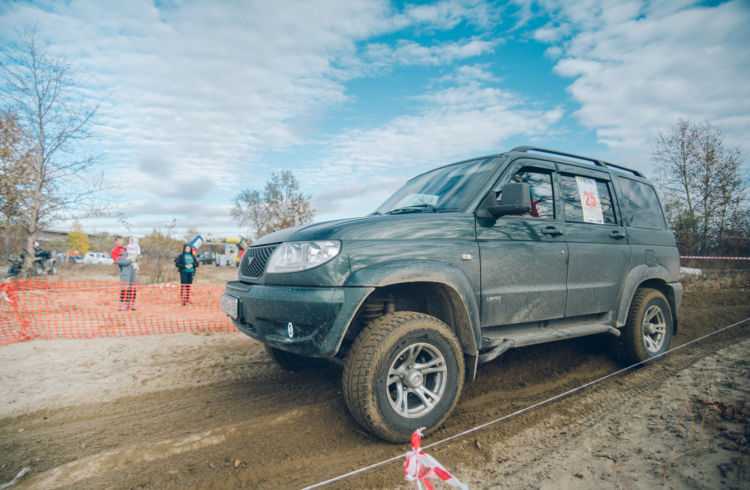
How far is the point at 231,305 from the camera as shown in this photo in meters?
2.84

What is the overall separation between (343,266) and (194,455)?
5.29 feet

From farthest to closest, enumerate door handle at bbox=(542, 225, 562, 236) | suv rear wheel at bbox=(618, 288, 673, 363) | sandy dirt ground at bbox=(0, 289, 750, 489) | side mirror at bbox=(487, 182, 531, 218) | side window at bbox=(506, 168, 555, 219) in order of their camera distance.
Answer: suv rear wheel at bbox=(618, 288, 673, 363), side window at bbox=(506, 168, 555, 219), door handle at bbox=(542, 225, 562, 236), side mirror at bbox=(487, 182, 531, 218), sandy dirt ground at bbox=(0, 289, 750, 489)

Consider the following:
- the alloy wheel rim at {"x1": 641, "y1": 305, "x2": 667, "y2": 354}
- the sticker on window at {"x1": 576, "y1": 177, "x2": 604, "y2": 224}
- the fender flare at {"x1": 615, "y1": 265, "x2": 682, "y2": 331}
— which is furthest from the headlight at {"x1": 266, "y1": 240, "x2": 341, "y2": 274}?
the alloy wheel rim at {"x1": 641, "y1": 305, "x2": 667, "y2": 354}

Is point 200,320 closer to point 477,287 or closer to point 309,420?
point 309,420

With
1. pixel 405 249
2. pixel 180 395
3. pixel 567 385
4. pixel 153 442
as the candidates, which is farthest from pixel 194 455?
pixel 567 385

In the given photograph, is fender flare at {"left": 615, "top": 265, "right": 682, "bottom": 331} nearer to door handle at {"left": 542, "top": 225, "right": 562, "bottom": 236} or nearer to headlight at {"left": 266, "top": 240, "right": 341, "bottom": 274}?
door handle at {"left": 542, "top": 225, "right": 562, "bottom": 236}

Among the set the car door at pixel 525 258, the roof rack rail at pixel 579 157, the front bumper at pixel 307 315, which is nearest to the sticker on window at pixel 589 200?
the roof rack rail at pixel 579 157

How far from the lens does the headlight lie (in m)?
2.27

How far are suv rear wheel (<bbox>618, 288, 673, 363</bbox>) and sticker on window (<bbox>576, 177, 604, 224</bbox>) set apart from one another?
107cm

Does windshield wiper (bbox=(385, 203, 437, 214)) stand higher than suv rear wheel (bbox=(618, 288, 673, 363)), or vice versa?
windshield wiper (bbox=(385, 203, 437, 214))

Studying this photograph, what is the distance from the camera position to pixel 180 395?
11.2 ft

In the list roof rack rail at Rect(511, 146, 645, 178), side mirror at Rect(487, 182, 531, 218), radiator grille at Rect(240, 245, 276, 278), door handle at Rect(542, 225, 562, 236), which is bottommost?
radiator grille at Rect(240, 245, 276, 278)

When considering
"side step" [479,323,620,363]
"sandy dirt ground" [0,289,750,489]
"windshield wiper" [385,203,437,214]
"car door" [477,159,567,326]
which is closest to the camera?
"sandy dirt ground" [0,289,750,489]

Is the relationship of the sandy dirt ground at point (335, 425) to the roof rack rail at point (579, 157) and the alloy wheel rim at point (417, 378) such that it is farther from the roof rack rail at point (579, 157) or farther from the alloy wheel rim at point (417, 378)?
the roof rack rail at point (579, 157)
